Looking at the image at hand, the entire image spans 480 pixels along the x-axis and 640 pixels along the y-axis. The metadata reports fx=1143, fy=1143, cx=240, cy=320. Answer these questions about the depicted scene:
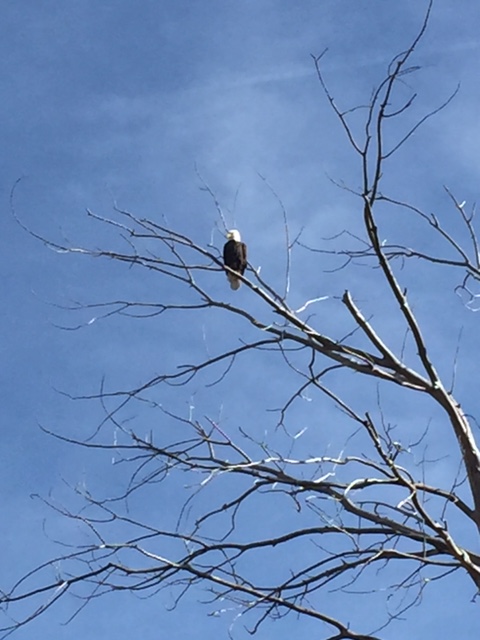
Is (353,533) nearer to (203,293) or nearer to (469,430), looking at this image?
(469,430)

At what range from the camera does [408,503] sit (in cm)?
424

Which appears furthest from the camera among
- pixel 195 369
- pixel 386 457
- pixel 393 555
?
pixel 195 369

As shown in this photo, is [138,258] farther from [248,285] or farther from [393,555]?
[393,555]

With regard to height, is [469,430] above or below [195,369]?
below

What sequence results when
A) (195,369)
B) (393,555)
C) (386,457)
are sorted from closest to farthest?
(386,457) → (393,555) → (195,369)

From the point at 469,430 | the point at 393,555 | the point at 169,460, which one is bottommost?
the point at 393,555

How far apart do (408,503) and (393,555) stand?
228 mm

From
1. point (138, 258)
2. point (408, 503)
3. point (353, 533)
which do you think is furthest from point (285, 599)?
point (138, 258)

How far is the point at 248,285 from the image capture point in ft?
14.4

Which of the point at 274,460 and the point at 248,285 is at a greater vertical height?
the point at 248,285

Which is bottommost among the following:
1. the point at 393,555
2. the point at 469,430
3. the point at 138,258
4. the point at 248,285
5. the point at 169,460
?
the point at 393,555

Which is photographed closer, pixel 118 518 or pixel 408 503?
pixel 408 503

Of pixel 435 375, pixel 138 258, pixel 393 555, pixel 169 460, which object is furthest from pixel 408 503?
pixel 138 258

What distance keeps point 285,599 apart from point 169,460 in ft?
2.32
